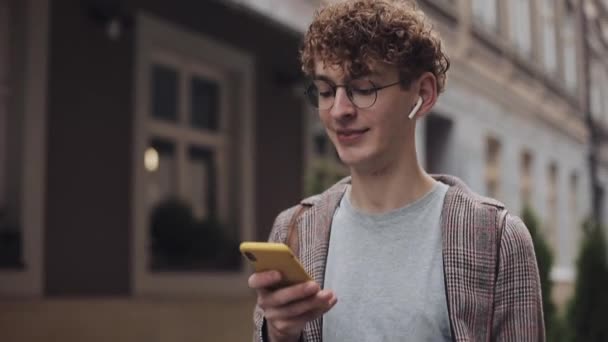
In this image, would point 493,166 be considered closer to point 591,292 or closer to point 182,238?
point 591,292

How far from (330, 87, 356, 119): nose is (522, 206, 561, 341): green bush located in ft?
18.1

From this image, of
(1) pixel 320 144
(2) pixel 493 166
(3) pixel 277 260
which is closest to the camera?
(3) pixel 277 260

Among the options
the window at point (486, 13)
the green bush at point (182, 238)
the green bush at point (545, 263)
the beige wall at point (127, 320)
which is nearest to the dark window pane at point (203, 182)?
the green bush at point (182, 238)

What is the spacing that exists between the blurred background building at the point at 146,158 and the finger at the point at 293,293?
4431 mm

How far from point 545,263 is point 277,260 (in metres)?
6.05

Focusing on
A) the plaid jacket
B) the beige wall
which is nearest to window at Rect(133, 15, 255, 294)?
the beige wall

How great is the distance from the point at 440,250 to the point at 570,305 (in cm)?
791

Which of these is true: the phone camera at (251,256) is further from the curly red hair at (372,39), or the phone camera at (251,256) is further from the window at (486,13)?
the window at (486,13)

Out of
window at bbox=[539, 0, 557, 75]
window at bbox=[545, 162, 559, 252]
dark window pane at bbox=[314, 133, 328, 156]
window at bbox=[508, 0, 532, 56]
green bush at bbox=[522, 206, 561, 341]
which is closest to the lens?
green bush at bbox=[522, 206, 561, 341]

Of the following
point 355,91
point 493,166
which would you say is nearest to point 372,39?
point 355,91

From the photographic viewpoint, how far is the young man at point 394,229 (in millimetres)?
1666

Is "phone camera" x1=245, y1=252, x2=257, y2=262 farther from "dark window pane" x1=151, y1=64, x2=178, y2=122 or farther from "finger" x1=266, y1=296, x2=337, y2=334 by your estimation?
"dark window pane" x1=151, y1=64, x2=178, y2=122

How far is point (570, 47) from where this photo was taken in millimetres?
17266

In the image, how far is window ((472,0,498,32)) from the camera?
13.3m
